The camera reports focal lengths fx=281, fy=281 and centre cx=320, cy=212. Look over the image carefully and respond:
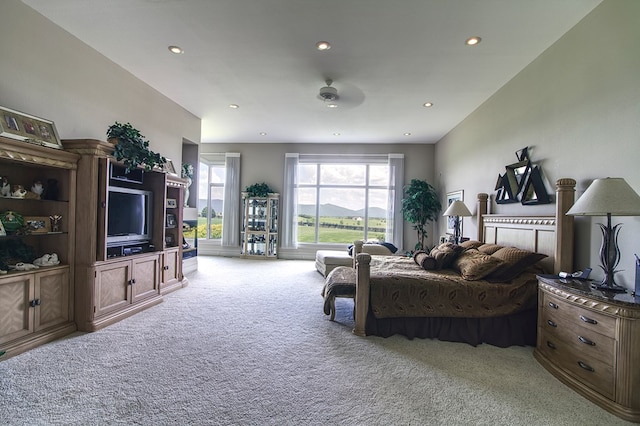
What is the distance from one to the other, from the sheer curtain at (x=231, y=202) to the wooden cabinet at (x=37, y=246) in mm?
4616

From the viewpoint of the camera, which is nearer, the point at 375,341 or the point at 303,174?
the point at 375,341

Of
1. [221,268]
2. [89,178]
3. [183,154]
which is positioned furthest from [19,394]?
[183,154]

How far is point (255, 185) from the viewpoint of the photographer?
7.11 m

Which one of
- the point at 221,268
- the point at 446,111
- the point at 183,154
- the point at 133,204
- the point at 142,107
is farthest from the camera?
the point at 221,268

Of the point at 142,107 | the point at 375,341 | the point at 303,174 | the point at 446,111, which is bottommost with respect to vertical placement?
the point at 375,341

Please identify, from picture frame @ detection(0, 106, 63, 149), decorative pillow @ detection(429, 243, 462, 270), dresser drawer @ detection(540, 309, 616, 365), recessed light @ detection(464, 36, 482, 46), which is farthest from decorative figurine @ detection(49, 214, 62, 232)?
dresser drawer @ detection(540, 309, 616, 365)

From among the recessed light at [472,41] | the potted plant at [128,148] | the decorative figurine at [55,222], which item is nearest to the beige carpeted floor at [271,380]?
the decorative figurine at [55,222]

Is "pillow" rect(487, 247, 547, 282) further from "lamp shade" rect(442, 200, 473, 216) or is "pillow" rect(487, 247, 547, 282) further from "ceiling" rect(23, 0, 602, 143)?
"ceiling" rect(23, 0, 602, 143)

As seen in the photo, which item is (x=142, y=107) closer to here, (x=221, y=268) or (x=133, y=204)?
(x=133, y=204)

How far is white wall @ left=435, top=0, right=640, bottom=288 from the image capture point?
6.82 ft

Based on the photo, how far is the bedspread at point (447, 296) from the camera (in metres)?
2.71

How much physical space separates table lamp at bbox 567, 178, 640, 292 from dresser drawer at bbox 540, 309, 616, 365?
326 millimetres

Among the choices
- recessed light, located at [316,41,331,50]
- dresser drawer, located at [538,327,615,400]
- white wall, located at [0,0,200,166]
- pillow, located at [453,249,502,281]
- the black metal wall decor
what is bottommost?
dresser drawer, located at [538,327,615,400]

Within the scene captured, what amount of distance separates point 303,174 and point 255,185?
51.4 inches
